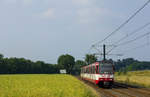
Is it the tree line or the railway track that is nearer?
the railway track

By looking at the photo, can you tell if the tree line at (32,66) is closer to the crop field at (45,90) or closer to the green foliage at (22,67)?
the green foliage at (22,67)

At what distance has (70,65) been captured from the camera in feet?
474

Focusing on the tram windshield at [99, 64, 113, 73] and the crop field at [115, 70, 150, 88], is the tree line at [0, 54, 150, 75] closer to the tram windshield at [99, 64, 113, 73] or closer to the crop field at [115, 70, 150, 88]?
the crop field at [115, 70, 150, 88]

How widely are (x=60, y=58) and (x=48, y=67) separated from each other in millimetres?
10069

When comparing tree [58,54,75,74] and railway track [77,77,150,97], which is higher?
tree [58,54,75,74]

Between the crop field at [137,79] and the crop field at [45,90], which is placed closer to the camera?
the crop field at [45,90]

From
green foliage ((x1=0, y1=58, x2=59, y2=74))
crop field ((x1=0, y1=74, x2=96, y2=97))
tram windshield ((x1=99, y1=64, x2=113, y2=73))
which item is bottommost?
crop field ((x1=0, y1=74, x2=96, y2=97))

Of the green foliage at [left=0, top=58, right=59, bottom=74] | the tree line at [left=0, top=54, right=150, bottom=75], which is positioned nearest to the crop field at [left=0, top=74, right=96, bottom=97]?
the tree line at [left=0, top=54, right=150, bottom=75]

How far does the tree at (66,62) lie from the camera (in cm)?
14345

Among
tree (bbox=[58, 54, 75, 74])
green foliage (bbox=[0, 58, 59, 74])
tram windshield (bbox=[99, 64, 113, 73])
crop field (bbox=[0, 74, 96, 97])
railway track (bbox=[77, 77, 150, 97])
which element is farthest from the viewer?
tree (bbox=[58, 54, 75, 74])

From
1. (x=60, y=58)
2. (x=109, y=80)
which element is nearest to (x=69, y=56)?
(x=60, y=58)

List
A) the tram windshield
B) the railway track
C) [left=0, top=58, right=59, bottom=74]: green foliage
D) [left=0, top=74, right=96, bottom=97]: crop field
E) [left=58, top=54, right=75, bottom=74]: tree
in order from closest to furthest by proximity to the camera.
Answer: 1. [left=0, top=74, right=96, bottom=97]: crop field
2. the railway track
3. the tram windshield
4. [left=0, top=58, right=59, bottom=74]: green foliage
5. [left=58, top=54, right=75, bottom=74]: tree

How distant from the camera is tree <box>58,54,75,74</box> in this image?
143 m

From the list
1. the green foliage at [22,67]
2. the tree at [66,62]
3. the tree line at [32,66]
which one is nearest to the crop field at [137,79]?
the tree line at [32,66]
